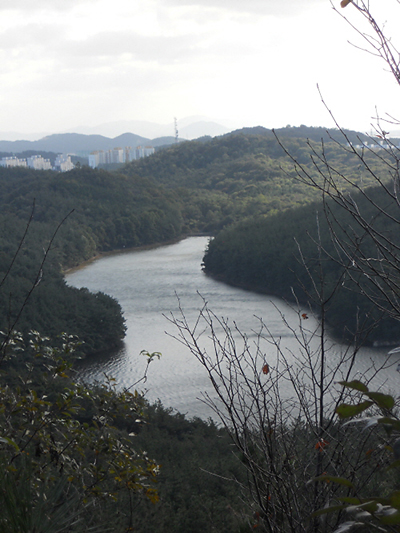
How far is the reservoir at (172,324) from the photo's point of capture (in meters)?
13.3

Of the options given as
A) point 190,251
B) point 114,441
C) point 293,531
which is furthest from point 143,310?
point 293,531

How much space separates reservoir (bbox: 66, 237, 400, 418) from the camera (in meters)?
13.3

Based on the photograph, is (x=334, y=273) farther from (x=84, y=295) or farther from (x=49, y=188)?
(x=49, y=188)

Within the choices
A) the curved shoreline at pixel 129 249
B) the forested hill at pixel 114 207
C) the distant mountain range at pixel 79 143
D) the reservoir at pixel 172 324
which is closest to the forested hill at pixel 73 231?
the forested hill at pixel 114 207

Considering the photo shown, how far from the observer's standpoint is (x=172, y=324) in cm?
2005

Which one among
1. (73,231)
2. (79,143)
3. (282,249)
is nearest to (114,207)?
(73,231)

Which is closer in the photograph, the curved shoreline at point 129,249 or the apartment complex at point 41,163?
the curved shoreline at point 129,249

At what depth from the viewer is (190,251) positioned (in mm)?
37906

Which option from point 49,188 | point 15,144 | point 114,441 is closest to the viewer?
point 114,441

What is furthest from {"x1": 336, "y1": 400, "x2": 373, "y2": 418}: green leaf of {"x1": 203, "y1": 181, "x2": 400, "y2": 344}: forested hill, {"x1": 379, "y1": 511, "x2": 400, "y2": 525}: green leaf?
{"x1": 203, "y1": 181, "x2": 400, "y2": 344}: forested hill

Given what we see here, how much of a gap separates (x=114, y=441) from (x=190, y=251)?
1376 inches

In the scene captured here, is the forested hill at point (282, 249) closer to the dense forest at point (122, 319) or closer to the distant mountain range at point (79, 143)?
the dense forest at point (122, 319)

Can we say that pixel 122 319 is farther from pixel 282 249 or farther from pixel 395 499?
pixel 395 499

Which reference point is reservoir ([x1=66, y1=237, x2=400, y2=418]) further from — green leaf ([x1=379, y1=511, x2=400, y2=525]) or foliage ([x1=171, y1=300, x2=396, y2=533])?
green leaf ([x1=379, y1=511, x2=400, y2=525])
